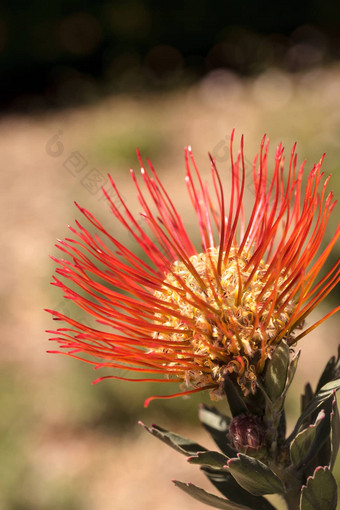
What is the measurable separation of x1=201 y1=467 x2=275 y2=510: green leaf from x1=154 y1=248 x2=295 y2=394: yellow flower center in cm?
11

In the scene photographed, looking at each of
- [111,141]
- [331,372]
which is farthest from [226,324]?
[111,141]

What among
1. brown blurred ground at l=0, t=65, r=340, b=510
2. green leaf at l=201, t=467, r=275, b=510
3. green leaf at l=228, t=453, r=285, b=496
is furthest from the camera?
brown blurred ground at l=0, t=65, r=340, b=510

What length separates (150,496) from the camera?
2146mm

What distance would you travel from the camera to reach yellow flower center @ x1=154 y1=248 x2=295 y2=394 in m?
0.58

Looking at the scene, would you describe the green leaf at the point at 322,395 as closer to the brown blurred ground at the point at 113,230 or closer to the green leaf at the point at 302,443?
the green leaf at the point at 302,443

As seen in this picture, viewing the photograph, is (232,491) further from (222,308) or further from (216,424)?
(222,308)

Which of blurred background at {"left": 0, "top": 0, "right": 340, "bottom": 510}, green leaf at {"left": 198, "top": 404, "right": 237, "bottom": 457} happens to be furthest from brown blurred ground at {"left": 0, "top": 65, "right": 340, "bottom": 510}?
green leaf at {"left": 198, "top": 404, "right": 237, "bottom": 457}

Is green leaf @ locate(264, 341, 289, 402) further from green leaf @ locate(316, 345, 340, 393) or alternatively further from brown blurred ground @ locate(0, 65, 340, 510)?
brown blurred ground @ locate(0, 65, 340, 510)

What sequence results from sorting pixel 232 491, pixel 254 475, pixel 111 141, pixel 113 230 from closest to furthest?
pixel 254 475
pixel 232 491
pixel 113 230
pixel 111 141

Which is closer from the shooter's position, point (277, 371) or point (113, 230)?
point (277, 371)

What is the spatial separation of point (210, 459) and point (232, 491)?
11cm

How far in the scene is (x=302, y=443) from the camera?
574mm

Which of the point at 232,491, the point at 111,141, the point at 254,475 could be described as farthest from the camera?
the point at 111,141

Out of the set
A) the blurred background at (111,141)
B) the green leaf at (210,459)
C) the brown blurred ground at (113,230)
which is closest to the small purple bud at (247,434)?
the green leaf at (210,459)
